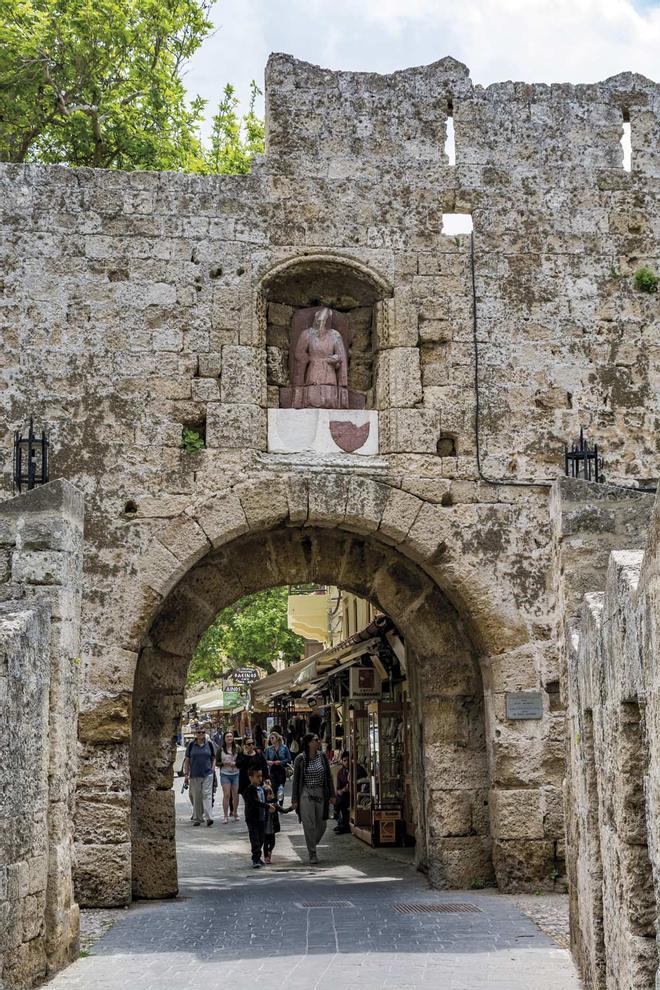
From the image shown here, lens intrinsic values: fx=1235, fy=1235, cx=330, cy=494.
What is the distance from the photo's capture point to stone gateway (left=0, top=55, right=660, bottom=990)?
9.73m

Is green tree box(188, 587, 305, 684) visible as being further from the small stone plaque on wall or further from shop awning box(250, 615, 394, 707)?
the small stone plaque on wall

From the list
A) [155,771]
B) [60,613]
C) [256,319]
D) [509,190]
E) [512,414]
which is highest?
[509,190]

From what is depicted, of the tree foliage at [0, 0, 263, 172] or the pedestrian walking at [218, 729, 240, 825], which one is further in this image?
the pedestrian walking at [218, 729, 240, 825]

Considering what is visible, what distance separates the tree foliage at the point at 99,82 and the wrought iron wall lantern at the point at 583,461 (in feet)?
28.1

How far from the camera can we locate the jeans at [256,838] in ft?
39.5

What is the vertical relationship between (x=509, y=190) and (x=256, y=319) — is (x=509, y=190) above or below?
above

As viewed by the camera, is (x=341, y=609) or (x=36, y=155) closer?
(x=36, y=155)

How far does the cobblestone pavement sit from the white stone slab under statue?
3526 millimetres

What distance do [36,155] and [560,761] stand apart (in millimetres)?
12044

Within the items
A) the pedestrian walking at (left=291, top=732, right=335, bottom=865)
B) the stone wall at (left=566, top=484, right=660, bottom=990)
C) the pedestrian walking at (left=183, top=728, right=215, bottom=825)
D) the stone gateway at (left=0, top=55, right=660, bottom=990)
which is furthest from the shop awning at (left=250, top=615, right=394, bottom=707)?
the stone wall at (left=566, top=484, right=660, bottom=990)

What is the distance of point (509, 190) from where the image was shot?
34.6 ft

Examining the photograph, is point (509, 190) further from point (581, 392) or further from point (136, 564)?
point (136, 564)

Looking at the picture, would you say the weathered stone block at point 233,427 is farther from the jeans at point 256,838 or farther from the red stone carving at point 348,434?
the jeans at point 256,838

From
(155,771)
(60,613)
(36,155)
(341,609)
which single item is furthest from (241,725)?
(60,613)
